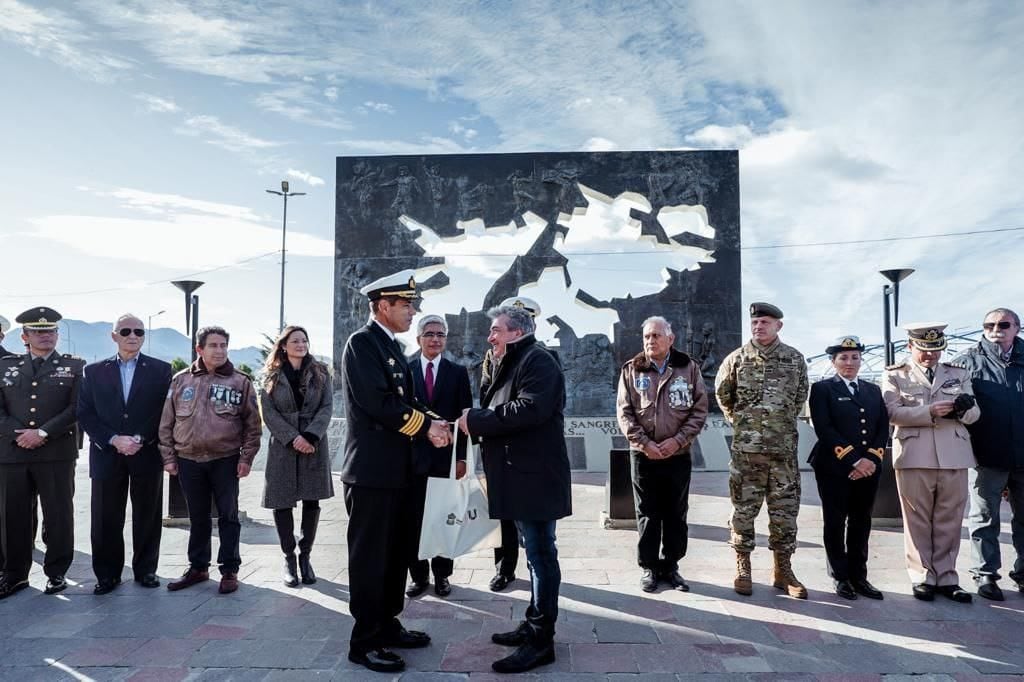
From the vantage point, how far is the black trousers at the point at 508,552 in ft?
15.2

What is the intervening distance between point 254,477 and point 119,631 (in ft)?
22.0

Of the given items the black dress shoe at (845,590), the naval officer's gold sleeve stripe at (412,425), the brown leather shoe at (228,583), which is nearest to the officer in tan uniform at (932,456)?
the black dress shoe at (845,590)

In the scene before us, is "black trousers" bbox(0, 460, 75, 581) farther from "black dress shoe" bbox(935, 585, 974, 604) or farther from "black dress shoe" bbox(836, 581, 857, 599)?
"black dress shoe" bbox(935, 585, 974, 604)

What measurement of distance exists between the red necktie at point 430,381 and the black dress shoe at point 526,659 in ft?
6.12

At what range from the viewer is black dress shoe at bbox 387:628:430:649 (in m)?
3.48

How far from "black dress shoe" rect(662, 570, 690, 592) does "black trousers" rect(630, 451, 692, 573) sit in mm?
30

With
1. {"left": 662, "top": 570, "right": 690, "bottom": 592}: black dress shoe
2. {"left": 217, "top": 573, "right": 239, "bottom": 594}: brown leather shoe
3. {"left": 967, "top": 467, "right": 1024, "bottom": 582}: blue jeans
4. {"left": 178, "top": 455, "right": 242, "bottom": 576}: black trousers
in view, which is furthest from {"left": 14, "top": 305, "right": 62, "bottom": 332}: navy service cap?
{"left": 967, "top": 467, "right": 1024, "bottom": 582}: blue jeans

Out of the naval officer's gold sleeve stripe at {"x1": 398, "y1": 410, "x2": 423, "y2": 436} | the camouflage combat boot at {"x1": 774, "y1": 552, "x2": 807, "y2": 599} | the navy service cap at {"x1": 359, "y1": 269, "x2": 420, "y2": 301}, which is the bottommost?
the camouflage combat boot at {"x1": 774, "y1": 552, "x2": 807, "y2": 599}

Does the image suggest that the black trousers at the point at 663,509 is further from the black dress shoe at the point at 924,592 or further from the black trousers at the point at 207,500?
the black trousers at the point at 207,500

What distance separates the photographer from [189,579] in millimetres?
4590

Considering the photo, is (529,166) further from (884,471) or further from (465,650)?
(465,650)

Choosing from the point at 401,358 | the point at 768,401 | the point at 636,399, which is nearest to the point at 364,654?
the point at 401,358

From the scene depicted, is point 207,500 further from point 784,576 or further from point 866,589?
point 866,589

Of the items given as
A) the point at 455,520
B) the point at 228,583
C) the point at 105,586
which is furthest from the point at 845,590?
the point at 105,586
